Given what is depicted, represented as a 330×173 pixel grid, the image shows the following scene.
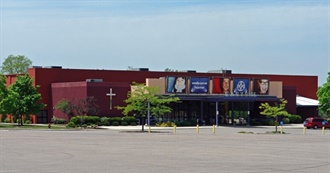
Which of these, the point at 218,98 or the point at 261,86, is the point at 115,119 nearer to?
the point at 218,98

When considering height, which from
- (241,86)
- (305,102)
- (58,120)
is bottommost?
(58,120)

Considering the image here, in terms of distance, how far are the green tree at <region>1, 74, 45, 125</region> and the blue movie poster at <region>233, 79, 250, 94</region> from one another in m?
24.4

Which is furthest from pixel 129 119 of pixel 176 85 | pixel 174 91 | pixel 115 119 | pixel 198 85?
pixel 198 85

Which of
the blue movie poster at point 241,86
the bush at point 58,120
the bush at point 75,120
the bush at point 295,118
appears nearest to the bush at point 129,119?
the bush at point 75,120

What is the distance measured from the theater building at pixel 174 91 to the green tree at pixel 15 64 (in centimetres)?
6230

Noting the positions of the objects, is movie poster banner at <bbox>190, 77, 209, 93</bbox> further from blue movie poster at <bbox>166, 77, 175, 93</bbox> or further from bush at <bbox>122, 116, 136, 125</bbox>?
bush at <bbox>122, 116, 136, 125</bbox>

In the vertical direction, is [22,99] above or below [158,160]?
above

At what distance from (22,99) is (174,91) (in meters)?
18.2

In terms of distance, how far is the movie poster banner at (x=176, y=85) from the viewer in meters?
85.7

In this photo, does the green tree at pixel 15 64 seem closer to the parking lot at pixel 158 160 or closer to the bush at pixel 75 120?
the bush at pixel 75 120

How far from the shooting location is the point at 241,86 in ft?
295

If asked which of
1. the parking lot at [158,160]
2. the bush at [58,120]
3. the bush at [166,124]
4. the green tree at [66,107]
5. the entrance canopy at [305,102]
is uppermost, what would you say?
the entrance canopy at [305,102]

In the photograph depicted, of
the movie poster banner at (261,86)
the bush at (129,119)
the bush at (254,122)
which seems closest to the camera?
the bush at (129,119)

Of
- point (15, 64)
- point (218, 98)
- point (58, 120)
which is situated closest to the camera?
point (58, 120)
